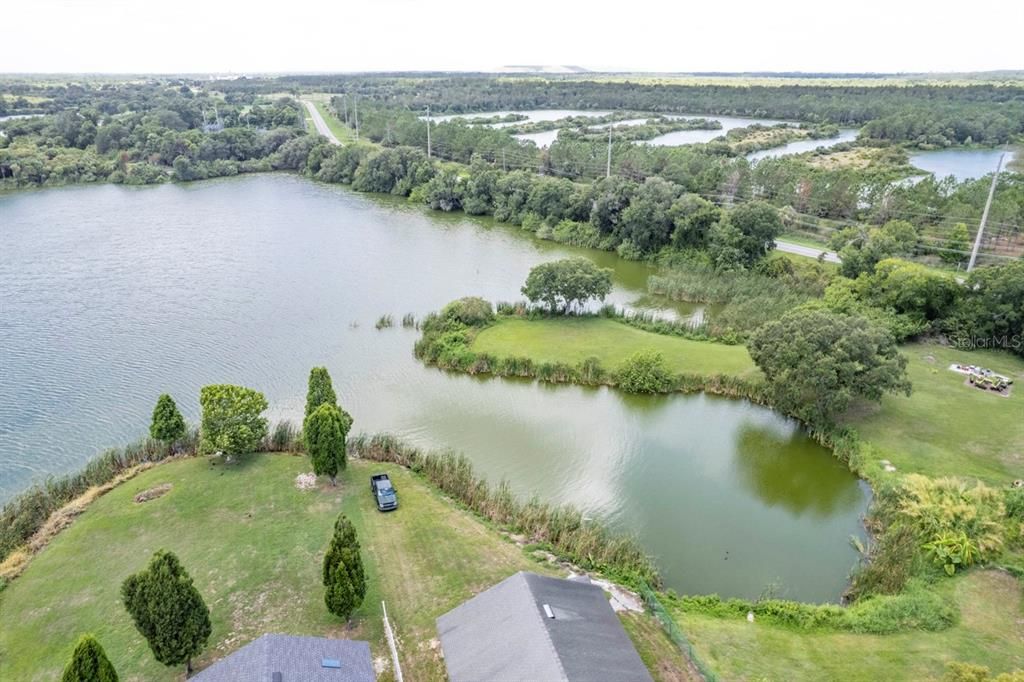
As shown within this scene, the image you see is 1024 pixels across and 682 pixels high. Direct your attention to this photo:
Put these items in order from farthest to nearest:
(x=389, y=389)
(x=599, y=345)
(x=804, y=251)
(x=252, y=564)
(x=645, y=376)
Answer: (x=804, y=251) < (x=599, y=345) < (x=389, y=389) < (x=645, y=376) < (x=252, y=564)

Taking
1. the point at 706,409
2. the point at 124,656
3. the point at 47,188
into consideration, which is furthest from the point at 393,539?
the point at 47,188

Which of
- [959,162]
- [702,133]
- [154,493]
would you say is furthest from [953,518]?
[702,133]

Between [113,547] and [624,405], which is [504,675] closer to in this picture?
[113,547]

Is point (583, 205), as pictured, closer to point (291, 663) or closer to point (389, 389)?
point (389, 389)

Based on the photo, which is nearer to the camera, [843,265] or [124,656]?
[124,656]

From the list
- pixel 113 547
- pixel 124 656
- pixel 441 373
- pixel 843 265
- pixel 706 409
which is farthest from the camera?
pixel 843 265

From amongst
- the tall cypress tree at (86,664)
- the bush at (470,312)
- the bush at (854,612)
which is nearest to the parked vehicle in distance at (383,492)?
the bush at (854,612)
